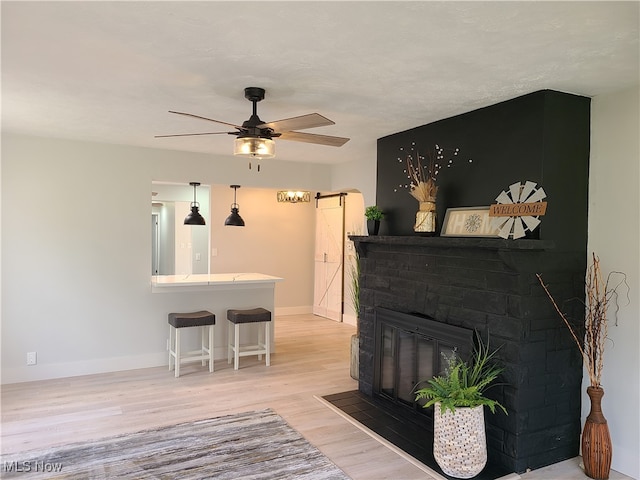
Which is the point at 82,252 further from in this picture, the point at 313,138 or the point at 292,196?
the point at 292,196

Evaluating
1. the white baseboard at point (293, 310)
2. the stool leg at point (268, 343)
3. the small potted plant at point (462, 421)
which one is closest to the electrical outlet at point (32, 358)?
the stool leg at point (268, 343)

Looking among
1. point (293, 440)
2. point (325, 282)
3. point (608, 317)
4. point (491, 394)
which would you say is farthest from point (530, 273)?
point (325, 282)

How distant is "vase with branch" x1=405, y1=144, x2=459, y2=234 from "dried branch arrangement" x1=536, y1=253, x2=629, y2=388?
89 centimetres

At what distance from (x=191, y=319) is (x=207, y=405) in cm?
110

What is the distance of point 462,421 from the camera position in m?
2.82

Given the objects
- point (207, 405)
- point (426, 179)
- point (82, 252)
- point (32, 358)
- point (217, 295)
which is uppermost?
point (426, 179)

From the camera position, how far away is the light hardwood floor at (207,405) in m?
3.09

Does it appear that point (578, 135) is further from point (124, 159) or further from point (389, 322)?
point (124, 159)

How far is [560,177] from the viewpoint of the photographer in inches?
116

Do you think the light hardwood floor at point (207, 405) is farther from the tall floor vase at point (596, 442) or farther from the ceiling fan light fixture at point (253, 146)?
the ceiling fan light fixture at point (253, 146)

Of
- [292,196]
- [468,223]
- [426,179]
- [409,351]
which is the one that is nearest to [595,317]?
[468,223]

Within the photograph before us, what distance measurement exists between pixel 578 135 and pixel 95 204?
174 inches

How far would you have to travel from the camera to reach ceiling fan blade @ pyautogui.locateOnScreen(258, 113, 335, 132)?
8.57 ft

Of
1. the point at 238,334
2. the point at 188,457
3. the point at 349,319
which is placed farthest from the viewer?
the point at 349,319
